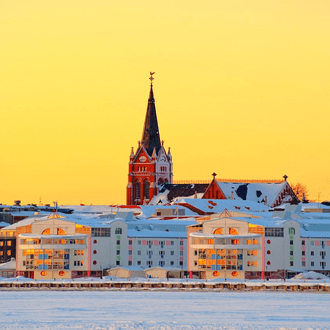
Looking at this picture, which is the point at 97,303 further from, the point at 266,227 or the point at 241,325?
the point at 266,227

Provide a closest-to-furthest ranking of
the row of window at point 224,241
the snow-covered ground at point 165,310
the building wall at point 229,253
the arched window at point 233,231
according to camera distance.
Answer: the snow-covered ground at point 165,310 → the building wall at point 229,253 → the row of window at point 224,241 → the arched window at point 233,231

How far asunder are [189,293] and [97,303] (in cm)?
2528

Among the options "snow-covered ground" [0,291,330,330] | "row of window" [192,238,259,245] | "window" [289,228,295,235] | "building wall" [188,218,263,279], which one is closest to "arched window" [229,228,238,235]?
"building wall" [188,218,263,279]

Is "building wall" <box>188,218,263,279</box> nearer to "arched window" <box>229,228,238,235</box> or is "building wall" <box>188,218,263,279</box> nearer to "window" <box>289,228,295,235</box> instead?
"arched window" <box>229,228,238,235</box>

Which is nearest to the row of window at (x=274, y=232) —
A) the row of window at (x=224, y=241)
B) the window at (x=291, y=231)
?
the window at (x=291, y=231)

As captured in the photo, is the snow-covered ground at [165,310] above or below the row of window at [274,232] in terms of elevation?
below

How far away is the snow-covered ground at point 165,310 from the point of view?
116938mm

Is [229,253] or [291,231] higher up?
[291,231]

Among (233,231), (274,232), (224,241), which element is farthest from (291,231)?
(224,241)

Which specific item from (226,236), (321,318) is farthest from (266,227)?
(321,318)

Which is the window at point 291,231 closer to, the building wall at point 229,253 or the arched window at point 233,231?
the building wall at point 229,253

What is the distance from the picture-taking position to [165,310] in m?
132

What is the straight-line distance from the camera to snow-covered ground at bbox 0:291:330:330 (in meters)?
117

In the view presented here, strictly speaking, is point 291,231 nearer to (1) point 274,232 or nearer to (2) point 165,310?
(1) point 274,232
